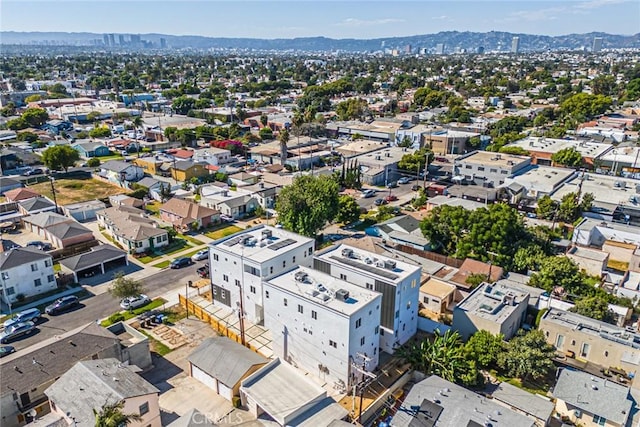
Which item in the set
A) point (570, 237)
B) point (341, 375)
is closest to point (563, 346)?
point (341, 375)

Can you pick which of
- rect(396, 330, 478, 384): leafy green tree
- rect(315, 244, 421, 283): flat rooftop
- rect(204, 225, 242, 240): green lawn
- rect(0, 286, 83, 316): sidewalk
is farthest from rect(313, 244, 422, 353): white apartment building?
rect(0, 286, 83, 316): sidewalk

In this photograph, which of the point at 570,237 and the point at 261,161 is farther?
the point at 261,161

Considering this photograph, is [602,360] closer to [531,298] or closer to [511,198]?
[531,298]

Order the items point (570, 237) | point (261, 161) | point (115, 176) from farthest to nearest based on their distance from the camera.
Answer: point (261, 161) < point (115, 176) < point (570, 237)

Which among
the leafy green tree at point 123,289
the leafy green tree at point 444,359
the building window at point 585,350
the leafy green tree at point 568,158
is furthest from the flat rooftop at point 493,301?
the leafy green tree at point 568,158

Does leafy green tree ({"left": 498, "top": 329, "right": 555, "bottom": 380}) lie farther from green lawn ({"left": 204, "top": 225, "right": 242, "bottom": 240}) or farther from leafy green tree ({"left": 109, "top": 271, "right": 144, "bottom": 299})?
green lawn ({"left": 204, "top": 225, "right": 242, "bottom": 240})

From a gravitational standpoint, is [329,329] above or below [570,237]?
above

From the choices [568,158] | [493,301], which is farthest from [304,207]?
[568,158]
